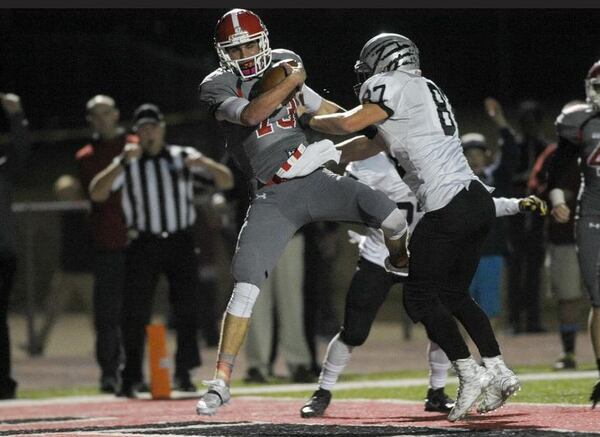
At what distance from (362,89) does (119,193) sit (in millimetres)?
4497

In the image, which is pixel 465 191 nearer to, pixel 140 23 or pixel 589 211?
pixel 589 211

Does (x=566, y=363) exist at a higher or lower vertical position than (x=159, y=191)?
lower

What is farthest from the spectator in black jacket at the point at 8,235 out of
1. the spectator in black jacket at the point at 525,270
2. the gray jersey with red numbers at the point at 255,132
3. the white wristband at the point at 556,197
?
the spectator in black jacket at the point at 525,270

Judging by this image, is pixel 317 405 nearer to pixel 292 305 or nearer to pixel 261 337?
pixel 261 337

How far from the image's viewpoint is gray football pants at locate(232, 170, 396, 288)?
667 centimetres

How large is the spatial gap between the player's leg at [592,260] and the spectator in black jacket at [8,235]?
396 centimetres

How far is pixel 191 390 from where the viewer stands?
1006 centimetres

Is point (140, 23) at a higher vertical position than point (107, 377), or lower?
higher

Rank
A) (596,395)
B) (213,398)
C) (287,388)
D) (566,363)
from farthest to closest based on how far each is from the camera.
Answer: (566,363)
(287,388)
(596,395)
(213,398)

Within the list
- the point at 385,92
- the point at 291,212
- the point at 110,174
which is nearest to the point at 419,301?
the point at 291,212

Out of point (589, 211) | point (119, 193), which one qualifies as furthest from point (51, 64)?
point (589, 211)

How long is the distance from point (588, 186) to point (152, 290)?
3.35m

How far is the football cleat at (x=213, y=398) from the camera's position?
20.7ft

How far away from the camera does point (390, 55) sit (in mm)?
6770
